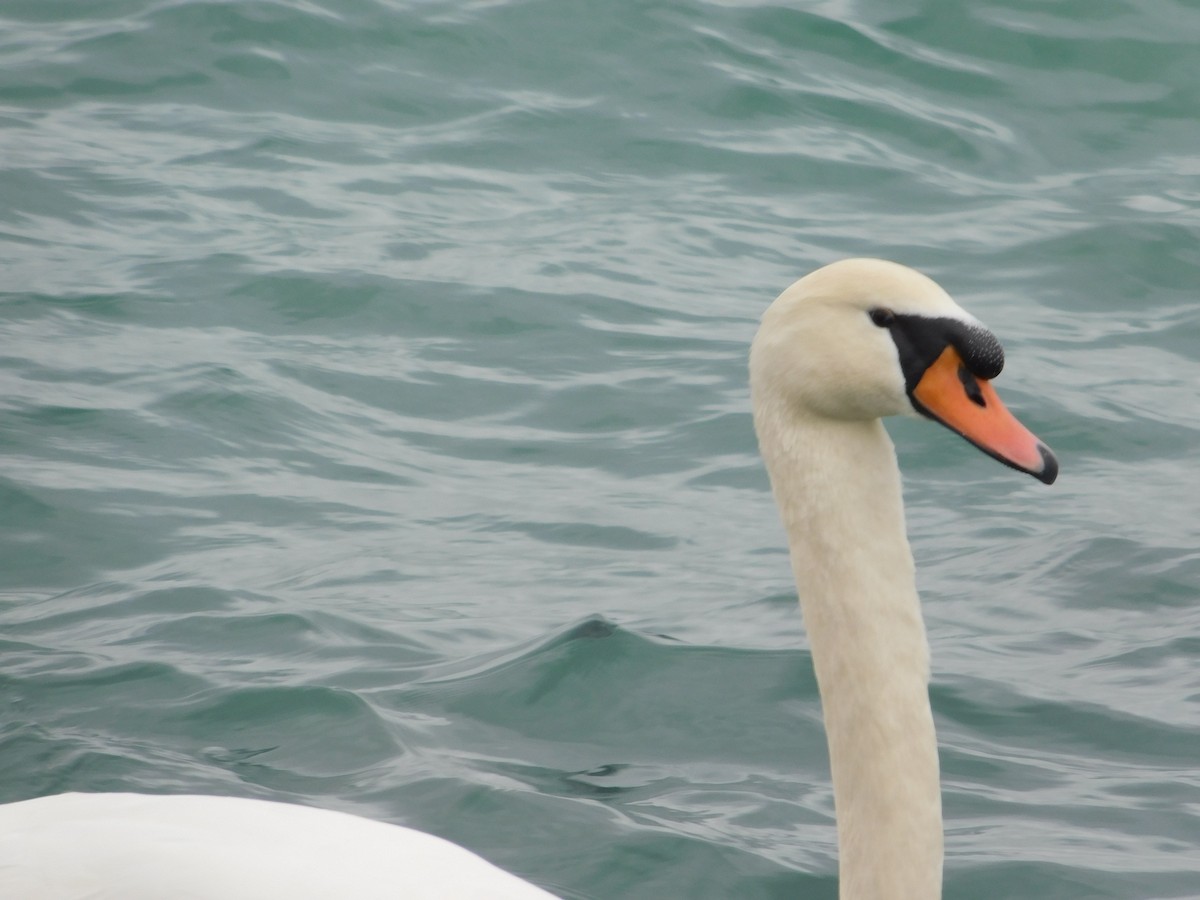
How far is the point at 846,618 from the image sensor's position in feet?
9.36

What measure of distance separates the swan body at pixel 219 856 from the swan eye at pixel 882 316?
1061mm

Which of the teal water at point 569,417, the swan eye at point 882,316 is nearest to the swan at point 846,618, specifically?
the swan eye at point 882,316

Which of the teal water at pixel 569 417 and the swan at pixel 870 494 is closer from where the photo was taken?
the swan at pixel 870 494

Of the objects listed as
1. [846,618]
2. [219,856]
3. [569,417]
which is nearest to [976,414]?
[846,618]

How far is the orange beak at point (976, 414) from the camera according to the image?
285 cm

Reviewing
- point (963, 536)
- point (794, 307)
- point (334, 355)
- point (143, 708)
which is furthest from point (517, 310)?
point (794, 307)

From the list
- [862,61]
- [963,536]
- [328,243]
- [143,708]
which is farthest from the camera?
[862,61]

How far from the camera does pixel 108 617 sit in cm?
517

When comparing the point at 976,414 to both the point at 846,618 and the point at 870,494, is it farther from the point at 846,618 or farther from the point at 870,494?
the point at 846,618

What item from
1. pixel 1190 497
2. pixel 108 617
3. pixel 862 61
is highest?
pixel 862 61

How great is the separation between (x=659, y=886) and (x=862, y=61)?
7481 millimetres

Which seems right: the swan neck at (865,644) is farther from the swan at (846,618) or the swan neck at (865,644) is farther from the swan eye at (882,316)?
the swan eye at (882,316)

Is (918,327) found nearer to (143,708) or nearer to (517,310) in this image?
(143,708)

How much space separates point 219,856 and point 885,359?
128 cm
